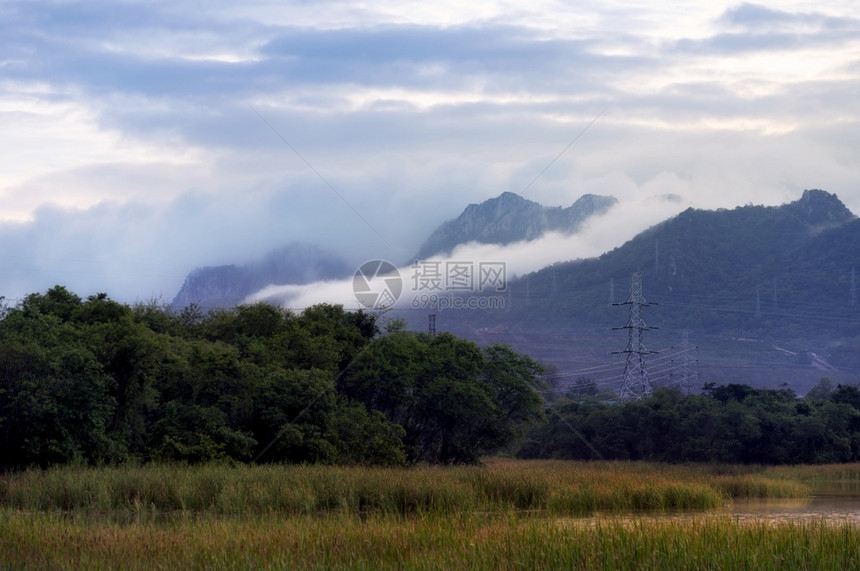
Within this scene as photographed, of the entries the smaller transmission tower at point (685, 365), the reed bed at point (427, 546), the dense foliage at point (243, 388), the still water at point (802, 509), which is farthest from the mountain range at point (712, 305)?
the reed bed at point (427, 546)

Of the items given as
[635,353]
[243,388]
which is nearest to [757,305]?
[635,353]

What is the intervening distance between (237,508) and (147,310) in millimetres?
36884

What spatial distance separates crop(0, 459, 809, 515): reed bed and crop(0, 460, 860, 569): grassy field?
0.05 meters

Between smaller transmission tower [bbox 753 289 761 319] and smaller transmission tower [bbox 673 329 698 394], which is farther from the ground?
smaller transmission tower [bbox 753 289 761 319]

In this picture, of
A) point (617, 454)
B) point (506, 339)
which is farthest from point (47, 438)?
point (506, 339)

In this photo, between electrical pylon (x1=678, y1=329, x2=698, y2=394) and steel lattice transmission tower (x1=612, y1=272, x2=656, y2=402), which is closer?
steel lattice transmission tower (x1=612, y1=272, x2=656, y2=402)

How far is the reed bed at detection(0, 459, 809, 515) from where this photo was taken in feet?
75.6

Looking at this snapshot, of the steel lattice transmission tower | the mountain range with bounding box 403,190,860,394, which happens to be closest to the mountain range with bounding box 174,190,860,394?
the mountain range with bounding box 403,190,860,394

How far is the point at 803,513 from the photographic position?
26609 mm

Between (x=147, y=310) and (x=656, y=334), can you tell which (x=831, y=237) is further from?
(x=147, y=310)

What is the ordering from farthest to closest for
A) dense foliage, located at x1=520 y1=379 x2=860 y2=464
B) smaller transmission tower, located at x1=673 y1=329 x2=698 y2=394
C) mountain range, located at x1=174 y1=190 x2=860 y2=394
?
mountain range, located at x1=174 y1=190 x2=860 y2=394 < smaller transmission tower, located at x1=673 y1=329 x2=698 y2=394 < dense foliage, located at x1=520 y1=379 x2=860 y2=464

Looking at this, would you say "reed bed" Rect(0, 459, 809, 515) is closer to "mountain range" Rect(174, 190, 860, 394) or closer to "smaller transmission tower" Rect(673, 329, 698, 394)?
"smaller transmission tower" Rect(673, 329, 698, 394)

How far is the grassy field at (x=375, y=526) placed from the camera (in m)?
14.1

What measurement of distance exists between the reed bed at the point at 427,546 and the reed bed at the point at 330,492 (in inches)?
173
